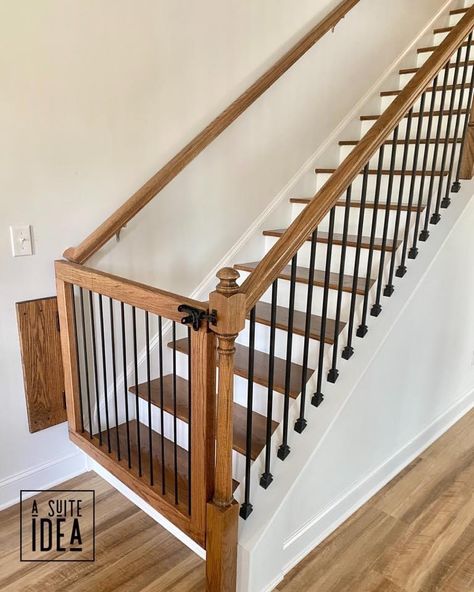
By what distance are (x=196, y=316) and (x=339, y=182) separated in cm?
63

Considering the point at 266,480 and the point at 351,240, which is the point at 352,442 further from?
the point at 351,240

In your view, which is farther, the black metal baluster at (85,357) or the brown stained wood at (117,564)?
the black metal baluster at (85,357)

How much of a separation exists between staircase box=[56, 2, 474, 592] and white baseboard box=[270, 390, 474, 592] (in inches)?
14.4

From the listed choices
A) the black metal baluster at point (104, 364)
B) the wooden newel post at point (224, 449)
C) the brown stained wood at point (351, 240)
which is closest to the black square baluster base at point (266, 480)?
the wooden newel post at point (224, 449)

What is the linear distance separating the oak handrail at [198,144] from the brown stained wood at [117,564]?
3.61 feet

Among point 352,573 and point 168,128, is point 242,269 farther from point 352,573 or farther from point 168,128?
point 352,573

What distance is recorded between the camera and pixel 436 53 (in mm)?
1793

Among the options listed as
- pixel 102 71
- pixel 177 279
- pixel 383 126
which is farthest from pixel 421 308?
pixel 102 71

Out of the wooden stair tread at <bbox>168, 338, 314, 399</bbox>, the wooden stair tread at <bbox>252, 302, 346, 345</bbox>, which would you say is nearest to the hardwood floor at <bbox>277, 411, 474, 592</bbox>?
the wooden stair tread at <bbox>168, 338, 314, 399</bbox>

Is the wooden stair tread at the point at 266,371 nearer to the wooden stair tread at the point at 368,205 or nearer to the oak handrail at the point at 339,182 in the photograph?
the oak handrail at the point at 339,182

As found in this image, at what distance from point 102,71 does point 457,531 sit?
238cm

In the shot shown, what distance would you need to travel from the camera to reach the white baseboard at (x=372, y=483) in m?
1.78

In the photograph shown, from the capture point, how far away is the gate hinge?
1.29m

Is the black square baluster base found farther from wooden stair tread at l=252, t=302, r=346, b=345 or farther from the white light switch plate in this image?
the white light switch plate
